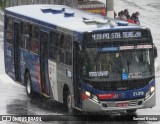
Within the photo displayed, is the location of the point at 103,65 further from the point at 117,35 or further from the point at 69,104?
the point at 69,104

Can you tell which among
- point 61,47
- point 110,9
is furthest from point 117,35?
point 110,9

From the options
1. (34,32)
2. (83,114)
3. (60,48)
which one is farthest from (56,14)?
(83,114)

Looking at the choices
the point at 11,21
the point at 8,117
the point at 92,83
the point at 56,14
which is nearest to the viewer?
the point at 92,83

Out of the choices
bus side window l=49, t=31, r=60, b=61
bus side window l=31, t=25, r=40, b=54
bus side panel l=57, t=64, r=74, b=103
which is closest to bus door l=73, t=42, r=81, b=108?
bus side panel l=57, t=64, r=74, b=103

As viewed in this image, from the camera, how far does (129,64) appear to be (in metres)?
19.8

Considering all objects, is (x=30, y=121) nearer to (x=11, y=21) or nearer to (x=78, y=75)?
(x=78, y=75)

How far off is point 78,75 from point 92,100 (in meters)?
0.74

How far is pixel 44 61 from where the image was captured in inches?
899

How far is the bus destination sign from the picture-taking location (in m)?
19.7

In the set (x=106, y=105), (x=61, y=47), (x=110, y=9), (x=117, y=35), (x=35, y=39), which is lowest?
(x=110, y=9)

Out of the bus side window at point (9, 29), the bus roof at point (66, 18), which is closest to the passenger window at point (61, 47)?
the bus roof at point (66, 18)

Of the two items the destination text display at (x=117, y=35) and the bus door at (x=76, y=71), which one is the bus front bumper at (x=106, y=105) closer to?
the bus door at (x=76, y=71)

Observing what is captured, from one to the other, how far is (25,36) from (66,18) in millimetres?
2700

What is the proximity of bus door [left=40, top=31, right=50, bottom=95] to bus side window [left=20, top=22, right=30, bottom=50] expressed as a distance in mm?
1438
